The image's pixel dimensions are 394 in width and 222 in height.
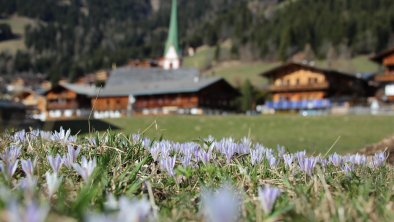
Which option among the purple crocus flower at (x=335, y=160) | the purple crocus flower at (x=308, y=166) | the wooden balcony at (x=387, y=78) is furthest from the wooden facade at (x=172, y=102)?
the purple crocus flower at (x=308, y=166)

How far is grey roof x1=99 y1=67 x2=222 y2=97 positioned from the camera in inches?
2640

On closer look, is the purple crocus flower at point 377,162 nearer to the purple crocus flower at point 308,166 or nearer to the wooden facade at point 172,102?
the purple crocus flower at point 308,166

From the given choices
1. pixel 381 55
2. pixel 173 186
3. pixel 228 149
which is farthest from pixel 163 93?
pixel 173 186

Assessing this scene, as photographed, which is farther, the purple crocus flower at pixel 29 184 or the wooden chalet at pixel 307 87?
the wooden chalet at pixel 307 87

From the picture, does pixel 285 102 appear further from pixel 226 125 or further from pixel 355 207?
pixel 355 207

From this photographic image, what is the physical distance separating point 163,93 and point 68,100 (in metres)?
20.5

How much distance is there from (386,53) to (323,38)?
61.3 meters

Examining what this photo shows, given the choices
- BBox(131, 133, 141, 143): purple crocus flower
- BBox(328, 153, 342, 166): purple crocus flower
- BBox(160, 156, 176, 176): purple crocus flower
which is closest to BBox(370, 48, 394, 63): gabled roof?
BBox(328, 153, 342, 166): purple crocus flower

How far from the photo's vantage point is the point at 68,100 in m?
80.8

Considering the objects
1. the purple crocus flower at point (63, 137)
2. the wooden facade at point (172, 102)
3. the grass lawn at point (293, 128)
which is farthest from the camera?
the wooden facade at point (172, 102)

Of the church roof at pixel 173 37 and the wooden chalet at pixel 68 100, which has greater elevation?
the church roof at pixel 173 37

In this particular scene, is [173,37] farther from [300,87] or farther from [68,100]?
[300,87]

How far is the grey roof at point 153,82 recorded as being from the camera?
220 ft

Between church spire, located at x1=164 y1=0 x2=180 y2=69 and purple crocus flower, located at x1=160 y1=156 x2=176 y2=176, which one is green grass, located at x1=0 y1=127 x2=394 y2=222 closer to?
purple crocus flower, located at x1=160 y1=156 x2=176 y2=176
